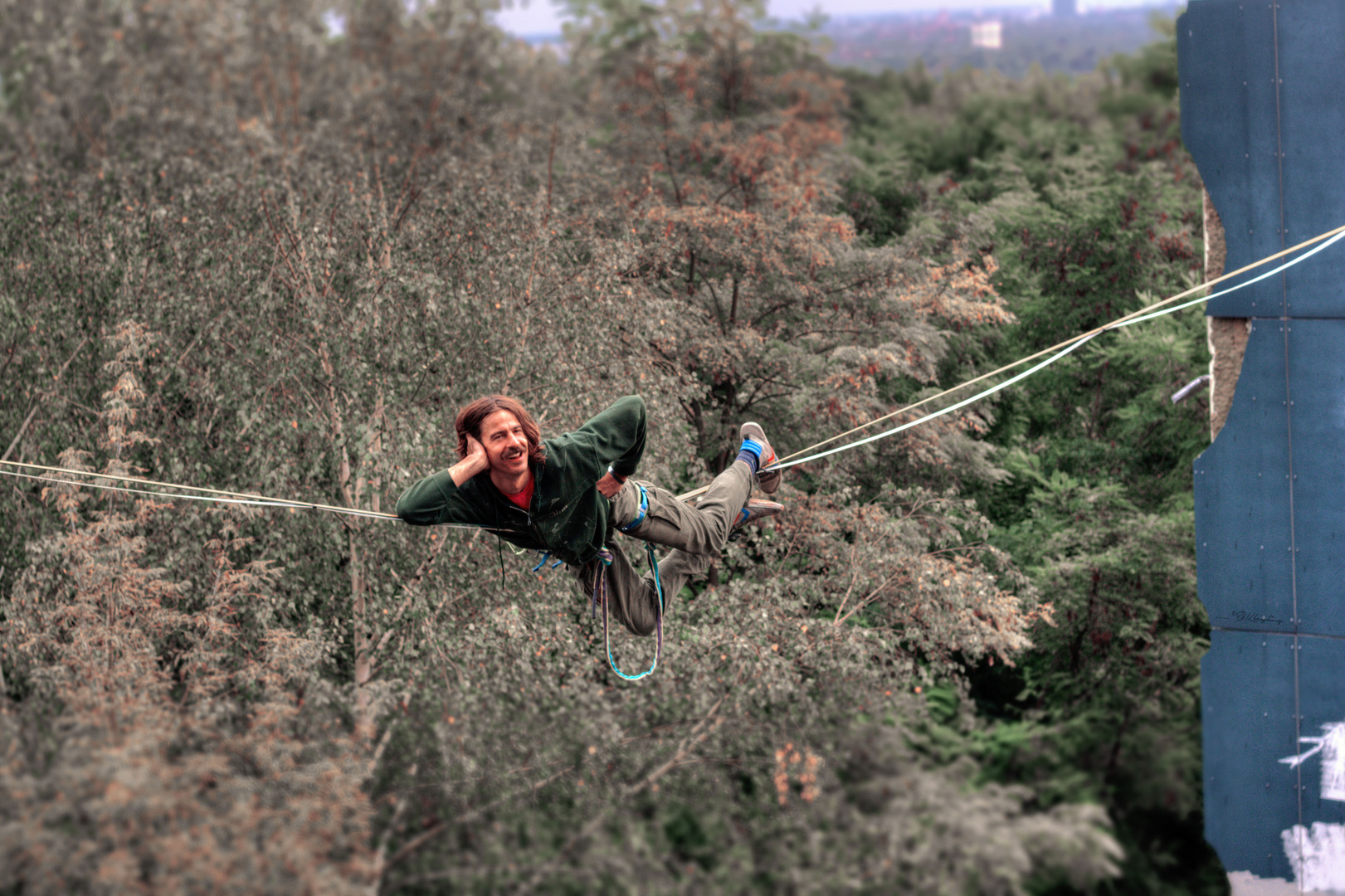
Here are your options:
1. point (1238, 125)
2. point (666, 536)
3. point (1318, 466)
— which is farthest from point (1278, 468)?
point (666, 536)

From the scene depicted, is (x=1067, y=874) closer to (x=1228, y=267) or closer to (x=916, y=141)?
(x=1228, y=267)

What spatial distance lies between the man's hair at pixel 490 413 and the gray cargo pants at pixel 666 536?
21.8 inches

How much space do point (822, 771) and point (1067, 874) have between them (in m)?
0.95

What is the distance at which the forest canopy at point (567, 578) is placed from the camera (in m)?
3.49

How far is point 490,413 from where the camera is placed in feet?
14.9

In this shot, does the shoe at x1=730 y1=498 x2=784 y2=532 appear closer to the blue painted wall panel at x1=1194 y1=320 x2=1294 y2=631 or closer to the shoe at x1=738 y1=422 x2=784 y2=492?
the shoe at x1=738 y1=422 x2=784 y2=492

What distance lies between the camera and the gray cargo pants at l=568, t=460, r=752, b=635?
516 cm

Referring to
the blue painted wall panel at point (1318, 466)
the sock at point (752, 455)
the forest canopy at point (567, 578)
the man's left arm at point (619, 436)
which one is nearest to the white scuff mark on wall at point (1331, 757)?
the blue painted wall panel at point (1318, 466)

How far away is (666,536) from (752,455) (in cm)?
84

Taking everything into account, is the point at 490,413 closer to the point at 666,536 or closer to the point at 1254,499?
the point at 666,536

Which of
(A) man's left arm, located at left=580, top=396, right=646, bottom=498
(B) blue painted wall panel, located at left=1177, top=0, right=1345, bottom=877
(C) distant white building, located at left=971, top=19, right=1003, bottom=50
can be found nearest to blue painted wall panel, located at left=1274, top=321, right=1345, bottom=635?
(B) blue painted wall panel, located at left=1177, top=0, right=1345, bottom=877

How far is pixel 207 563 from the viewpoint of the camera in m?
7.84

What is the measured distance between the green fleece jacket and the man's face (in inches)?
4.9
